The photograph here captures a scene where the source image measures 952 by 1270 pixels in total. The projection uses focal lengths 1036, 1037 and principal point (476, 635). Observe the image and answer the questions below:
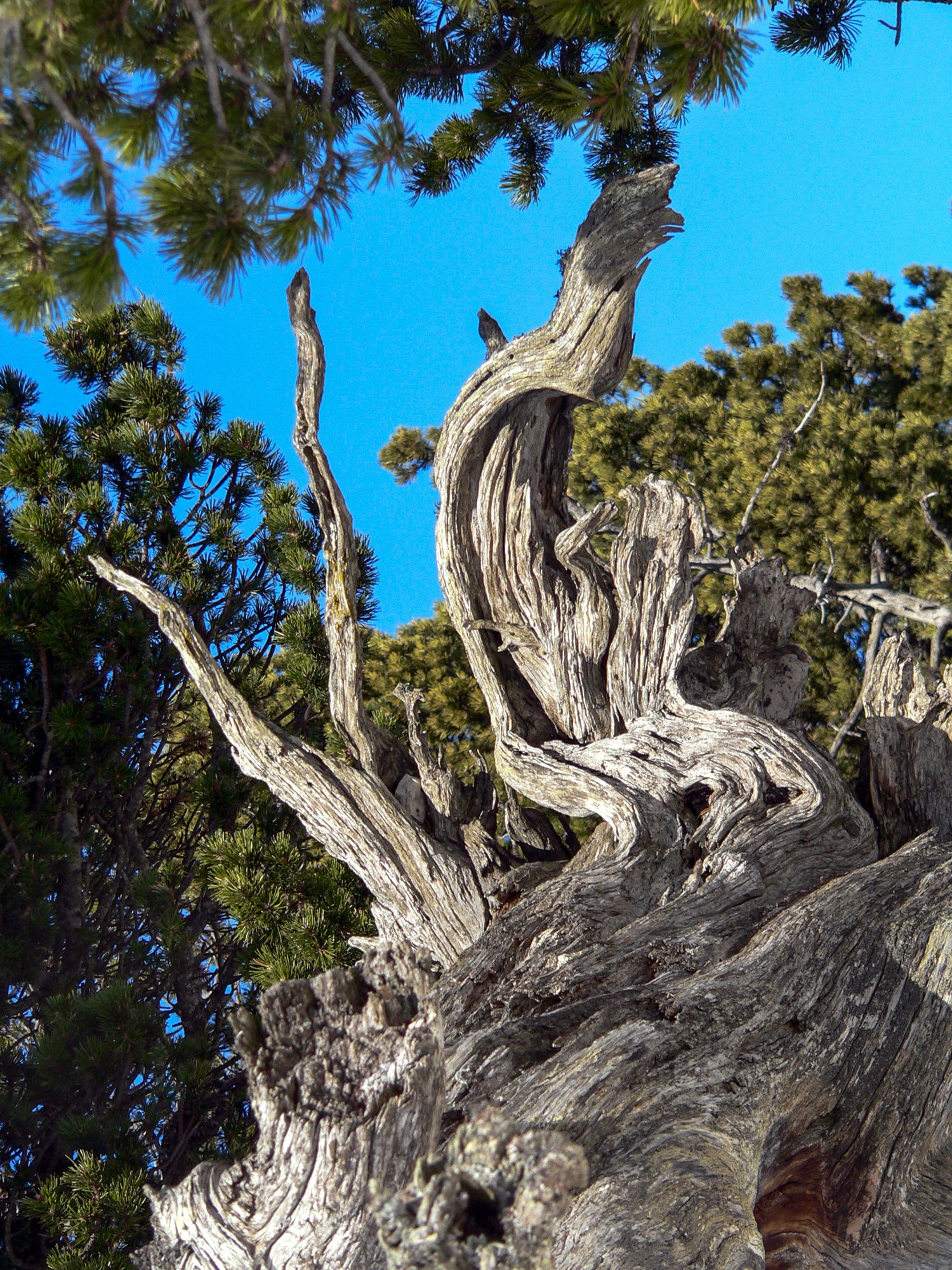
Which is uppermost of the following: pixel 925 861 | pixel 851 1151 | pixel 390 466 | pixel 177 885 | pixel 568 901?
pixel 390 466

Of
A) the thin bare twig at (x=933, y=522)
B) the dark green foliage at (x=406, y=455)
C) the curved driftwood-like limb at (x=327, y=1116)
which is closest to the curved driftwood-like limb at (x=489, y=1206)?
the curved driftwood-like limb at (x=327, y=1116)

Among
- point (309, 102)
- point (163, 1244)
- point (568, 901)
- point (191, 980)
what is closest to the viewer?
point (163, 1244)

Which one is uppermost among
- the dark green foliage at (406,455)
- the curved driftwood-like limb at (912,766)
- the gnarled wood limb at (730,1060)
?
the dark green foliage at (406,455)

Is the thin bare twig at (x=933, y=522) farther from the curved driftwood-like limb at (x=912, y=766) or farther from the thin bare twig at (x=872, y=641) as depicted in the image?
the curved driftwood-like limb at (x=912, y=766)

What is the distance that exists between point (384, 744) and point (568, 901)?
175cm

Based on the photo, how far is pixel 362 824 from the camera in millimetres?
5285

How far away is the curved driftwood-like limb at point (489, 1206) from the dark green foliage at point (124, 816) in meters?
3.35

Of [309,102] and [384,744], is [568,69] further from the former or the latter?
[384,744]

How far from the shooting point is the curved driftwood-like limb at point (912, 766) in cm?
529

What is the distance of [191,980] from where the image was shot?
6332 mm

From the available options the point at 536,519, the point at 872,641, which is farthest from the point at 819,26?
the point at 872,641

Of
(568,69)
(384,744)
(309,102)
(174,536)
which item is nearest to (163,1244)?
(384,744)

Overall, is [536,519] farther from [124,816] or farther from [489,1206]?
[489,1206]

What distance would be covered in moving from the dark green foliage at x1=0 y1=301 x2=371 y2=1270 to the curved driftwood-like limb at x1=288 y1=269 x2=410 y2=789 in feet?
2.38
